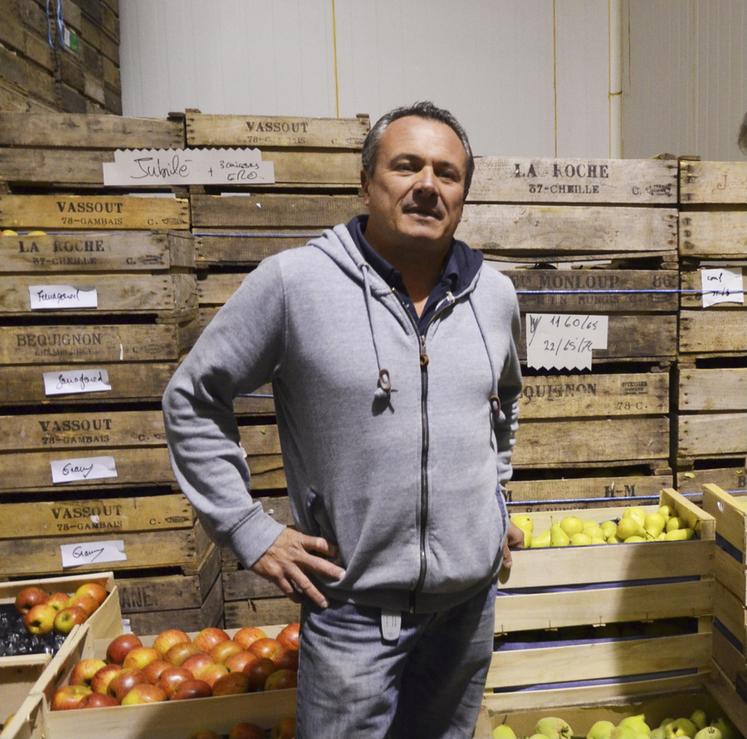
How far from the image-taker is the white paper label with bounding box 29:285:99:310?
279 centimetres

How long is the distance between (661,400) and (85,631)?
7.72 feet

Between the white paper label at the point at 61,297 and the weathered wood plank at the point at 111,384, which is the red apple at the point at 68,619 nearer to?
the weathered wood plank at the point at 111,384

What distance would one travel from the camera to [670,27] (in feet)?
15.9

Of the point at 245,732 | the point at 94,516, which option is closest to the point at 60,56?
the point at 94,516

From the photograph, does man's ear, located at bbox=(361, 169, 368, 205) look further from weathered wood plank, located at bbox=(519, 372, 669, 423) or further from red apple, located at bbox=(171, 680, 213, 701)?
weathered wood plank, located at bbox=(519, 372, 669, 423)

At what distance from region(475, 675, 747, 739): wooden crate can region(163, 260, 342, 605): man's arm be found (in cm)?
122

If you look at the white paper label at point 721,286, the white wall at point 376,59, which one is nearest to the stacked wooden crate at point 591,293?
the white paper label at point 721,286

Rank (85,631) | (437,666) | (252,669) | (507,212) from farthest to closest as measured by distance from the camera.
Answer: (507,212) → (85,631) → (252,669) → (437,666)

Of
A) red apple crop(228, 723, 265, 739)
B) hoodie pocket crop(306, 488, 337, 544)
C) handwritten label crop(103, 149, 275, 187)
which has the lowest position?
red apple crop(228, 723, 265, 739)

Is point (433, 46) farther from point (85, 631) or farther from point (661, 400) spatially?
point (85, 631)

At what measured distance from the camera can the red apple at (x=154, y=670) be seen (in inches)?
86.5

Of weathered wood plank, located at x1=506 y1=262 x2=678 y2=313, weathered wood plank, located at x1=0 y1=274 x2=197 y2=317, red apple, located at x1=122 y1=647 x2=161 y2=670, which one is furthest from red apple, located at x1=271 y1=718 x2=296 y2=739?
weathered wood plank, located at x1=506 y1=262 x2=678 y2=313

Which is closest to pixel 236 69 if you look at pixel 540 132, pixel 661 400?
pixel 540 132

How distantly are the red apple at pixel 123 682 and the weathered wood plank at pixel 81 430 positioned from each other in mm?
953
